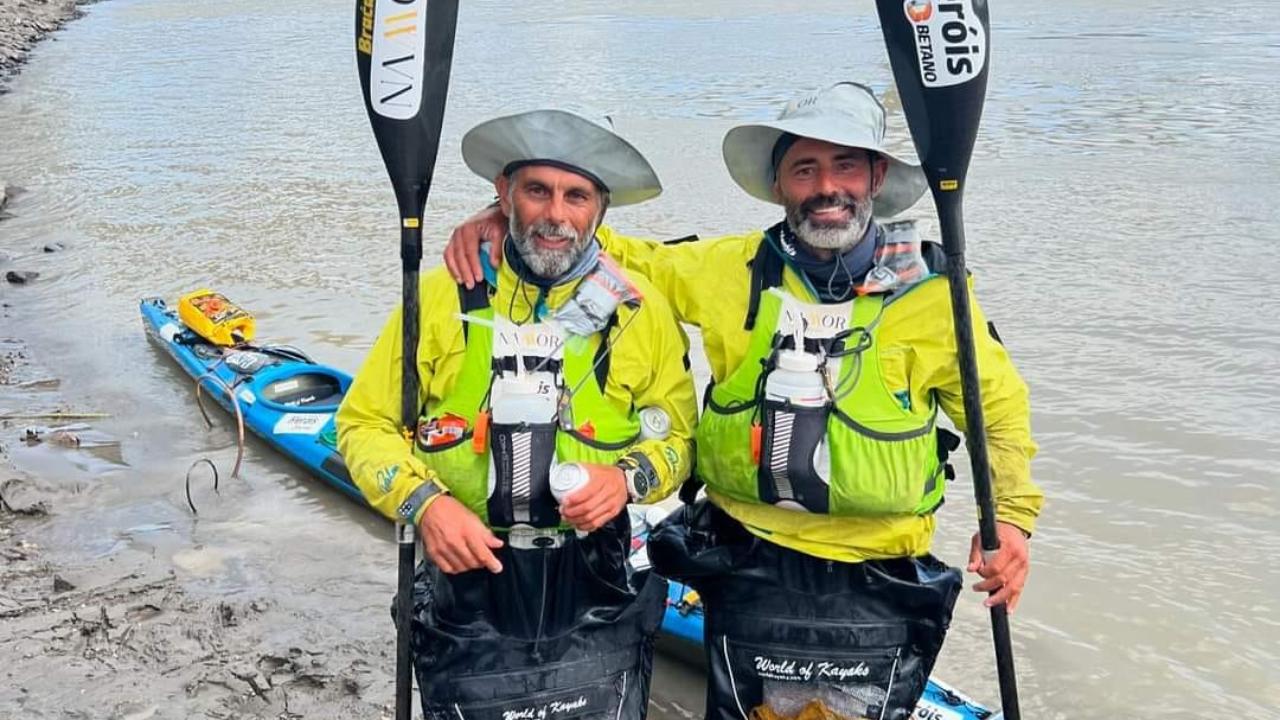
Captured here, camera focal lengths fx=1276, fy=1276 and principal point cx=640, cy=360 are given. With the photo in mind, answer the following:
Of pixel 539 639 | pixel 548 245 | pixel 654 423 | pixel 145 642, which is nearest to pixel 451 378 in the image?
pixel 548 245

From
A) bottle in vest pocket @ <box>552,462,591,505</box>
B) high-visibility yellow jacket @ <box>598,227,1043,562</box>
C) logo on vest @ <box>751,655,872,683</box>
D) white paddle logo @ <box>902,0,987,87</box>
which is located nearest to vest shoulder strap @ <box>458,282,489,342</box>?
bottle in vest pocket @ <box>552,462,591,505</box>

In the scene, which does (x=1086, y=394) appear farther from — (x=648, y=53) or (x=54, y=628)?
(x=648, y=53)

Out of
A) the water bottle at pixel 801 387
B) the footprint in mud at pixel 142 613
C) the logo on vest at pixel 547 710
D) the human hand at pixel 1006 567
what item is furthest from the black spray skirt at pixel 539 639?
the footprint in mud at pixel 142 613

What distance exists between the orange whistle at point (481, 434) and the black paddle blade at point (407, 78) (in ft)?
2.19

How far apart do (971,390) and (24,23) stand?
41.0 metres

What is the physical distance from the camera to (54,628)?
5000mm

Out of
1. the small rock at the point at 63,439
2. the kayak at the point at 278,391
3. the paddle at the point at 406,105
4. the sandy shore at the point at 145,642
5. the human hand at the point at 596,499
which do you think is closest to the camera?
the human hand at the point at 596,499

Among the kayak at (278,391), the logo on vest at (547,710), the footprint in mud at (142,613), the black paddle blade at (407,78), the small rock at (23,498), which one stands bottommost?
the small rock at (23,498)

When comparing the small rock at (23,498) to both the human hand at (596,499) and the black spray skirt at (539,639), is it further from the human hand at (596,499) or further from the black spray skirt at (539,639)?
the human hand at (596,499)

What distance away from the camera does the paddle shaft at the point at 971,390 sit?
2945mm

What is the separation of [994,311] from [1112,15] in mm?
25732

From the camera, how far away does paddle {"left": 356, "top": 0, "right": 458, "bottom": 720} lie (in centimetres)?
323

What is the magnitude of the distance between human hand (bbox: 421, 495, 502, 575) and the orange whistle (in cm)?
14

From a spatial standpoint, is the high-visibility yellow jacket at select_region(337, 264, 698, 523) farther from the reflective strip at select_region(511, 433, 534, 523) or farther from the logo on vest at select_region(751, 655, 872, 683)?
the logo on vest at select_region(751, 655, 872, 683)
